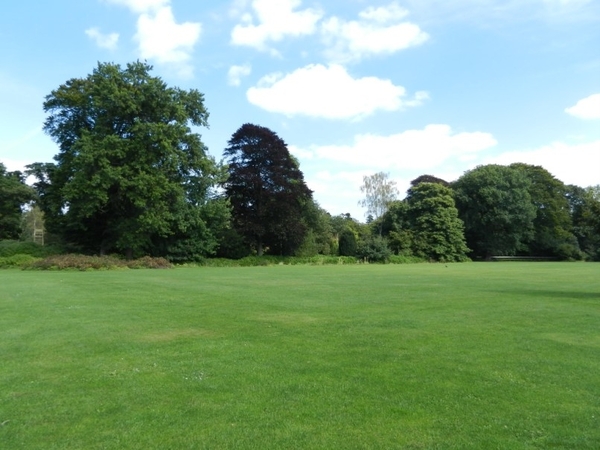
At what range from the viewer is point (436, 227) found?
2547 inches

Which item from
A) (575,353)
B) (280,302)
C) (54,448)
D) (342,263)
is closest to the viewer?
(54,448)

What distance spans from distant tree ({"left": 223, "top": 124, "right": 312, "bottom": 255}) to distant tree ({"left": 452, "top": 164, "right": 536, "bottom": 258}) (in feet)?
94.3

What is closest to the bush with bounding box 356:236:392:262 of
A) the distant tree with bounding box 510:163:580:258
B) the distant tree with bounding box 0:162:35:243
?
the distant tree with bounding box 510:163:580:258

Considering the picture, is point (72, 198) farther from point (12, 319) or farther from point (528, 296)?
point (528, 296)

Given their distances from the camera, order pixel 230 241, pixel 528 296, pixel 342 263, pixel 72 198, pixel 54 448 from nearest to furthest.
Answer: pixel 54 448 → pixel 528 296 → pixel 72 198 → pixel 230 241 → pixel 342 263

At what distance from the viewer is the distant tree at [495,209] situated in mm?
67312

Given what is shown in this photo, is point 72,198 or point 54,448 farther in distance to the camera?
point 72,198

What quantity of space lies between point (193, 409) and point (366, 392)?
6.84ft

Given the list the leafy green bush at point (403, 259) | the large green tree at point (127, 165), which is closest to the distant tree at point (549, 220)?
the leafy green bush at point (403, 259)

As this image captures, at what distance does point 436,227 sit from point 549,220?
22168 millimetres

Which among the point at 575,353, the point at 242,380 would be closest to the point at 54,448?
the point at 242,380

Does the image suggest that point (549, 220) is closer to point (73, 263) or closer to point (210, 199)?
point (210, 199)

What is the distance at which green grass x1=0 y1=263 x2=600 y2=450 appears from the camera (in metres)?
4.59

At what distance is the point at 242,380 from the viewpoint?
6297 millimetres
